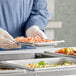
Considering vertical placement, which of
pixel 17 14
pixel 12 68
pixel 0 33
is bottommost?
pixel 12 68

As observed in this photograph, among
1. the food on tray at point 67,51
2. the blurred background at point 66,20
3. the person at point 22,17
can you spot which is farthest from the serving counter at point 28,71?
the blurred background at point 66,20

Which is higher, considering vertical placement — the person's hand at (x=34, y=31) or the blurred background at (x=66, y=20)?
the blurred background at (x=66, y=20)

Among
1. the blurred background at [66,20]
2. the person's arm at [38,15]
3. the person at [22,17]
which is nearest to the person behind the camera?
the person at [22,17]

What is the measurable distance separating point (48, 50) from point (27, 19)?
72 cm

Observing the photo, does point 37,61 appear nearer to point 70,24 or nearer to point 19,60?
point 19,60

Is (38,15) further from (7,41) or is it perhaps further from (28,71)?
(28,71)

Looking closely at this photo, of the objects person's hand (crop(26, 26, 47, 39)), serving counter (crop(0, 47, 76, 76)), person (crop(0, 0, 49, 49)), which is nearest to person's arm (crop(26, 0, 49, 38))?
person (crop(0, 0, 49, 49))

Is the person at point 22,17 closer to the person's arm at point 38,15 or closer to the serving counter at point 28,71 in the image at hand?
the person's arm at point 38,15

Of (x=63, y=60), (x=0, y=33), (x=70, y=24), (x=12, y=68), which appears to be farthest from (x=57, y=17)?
(x=12, y=68)

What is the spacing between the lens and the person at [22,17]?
3.10 metres

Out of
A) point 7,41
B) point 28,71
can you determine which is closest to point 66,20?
point 7,41

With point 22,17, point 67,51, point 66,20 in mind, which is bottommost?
point 67,51

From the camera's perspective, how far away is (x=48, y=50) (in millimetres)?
2680

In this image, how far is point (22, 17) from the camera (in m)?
3.21
